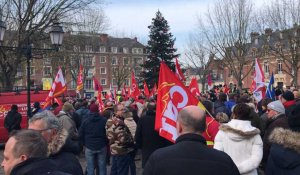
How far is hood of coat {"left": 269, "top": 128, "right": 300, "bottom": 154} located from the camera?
404 centimetres

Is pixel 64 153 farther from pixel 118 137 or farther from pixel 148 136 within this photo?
pixel 118 137

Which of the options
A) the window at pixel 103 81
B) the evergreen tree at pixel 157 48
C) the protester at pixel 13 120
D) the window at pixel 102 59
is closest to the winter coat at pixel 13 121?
the protester at pixel 13 120

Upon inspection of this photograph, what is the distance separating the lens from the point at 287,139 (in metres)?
4.08

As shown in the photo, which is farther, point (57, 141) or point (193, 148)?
point (57, 141)

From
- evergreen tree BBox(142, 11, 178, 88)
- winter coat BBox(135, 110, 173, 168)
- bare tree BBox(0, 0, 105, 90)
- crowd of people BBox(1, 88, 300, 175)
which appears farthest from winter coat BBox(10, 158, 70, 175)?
evergreen tree BBox(142, 11, 178, 88)

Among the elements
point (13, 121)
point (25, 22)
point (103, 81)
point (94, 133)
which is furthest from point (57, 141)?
point (103, 81)

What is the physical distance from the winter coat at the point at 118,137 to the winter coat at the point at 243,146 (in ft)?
10.00

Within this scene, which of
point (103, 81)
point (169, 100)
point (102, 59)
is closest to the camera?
point (169, 100)

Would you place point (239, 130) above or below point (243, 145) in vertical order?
above

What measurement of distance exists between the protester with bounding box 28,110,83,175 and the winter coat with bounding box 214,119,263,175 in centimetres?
199

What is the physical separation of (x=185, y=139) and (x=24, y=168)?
4.18 ft

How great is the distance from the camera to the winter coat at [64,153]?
3545 millimetres

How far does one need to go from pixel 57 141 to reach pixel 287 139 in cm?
226

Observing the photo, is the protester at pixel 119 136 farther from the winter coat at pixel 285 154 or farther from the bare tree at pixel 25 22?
the bare tree at pixel 25 22
